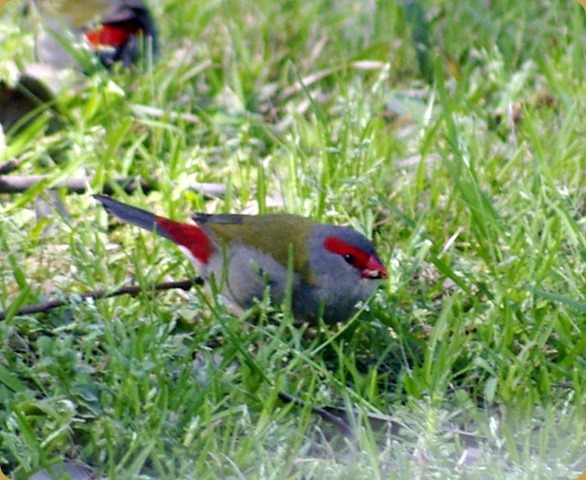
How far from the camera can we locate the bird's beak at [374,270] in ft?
11.6

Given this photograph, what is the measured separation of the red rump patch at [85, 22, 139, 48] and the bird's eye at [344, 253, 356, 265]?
2202 mm

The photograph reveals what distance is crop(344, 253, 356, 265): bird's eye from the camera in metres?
3.58

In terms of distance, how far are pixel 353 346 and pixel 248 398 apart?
537 millimetres

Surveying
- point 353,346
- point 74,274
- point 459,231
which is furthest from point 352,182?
point 74,274

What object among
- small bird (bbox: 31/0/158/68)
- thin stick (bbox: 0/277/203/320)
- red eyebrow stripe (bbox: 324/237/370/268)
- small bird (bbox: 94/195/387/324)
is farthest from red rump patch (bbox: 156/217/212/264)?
small bird (bbox: 31/0/158/68)

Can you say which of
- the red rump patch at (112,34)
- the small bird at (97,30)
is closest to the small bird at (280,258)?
the small bird at (97,30)

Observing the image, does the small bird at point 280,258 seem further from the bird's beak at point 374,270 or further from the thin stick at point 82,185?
the thin stick at point 82,185

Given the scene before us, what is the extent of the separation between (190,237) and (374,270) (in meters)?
0.67

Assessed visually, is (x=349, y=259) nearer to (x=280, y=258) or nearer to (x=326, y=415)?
(x=280, y=258)

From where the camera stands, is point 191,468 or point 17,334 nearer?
point 191,468

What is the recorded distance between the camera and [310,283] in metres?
3.64

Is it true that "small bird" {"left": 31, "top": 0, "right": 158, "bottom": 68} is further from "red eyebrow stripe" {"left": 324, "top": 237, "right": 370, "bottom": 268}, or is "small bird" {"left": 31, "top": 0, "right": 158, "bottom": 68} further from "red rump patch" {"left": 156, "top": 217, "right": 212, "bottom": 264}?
"red eyebrow stripe" {"left": 324, "top": 237, "right": 370, "bottom": 268}

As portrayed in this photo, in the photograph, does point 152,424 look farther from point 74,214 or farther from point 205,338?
point 74,214

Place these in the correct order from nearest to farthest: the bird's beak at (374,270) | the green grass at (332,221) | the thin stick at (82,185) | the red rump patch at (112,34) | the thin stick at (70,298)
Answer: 1. the green grass at (332,221)
2. the thin stick at (70,298)
3. the bird's beak at (374,270)
4. the thin stick at (82,185)
5. the red rump patch at (112,34)
